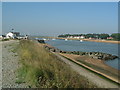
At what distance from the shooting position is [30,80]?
6.44 m

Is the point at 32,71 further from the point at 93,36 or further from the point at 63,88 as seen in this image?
the point at 93,36

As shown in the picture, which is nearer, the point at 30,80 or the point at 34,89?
the point at 34,89

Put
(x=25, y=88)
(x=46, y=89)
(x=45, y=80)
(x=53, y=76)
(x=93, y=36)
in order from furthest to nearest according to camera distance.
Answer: (x=93, y=36) < (x=53, y=76) < (x=45, y=80) < (x=25, y=88) < (x=46, y=89)

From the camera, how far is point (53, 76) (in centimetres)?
658

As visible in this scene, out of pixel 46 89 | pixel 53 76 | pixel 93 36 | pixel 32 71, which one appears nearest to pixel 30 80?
pixel 32 71

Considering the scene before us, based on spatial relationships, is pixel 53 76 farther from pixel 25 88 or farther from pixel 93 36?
pixel 93 36

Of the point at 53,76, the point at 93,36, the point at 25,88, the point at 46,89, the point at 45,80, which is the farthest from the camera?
the point at 93,36

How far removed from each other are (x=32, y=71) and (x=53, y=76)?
95cm

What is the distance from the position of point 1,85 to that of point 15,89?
774 mm

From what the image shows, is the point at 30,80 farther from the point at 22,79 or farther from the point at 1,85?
the point at 1,85

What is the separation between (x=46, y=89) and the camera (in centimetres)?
526

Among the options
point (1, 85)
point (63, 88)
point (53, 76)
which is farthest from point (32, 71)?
point (63, 88)

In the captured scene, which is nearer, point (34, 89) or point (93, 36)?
point (34, 89)

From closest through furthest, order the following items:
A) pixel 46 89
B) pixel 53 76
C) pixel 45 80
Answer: pixel 46 89 → pixel 45 80 → pixel 53 76
